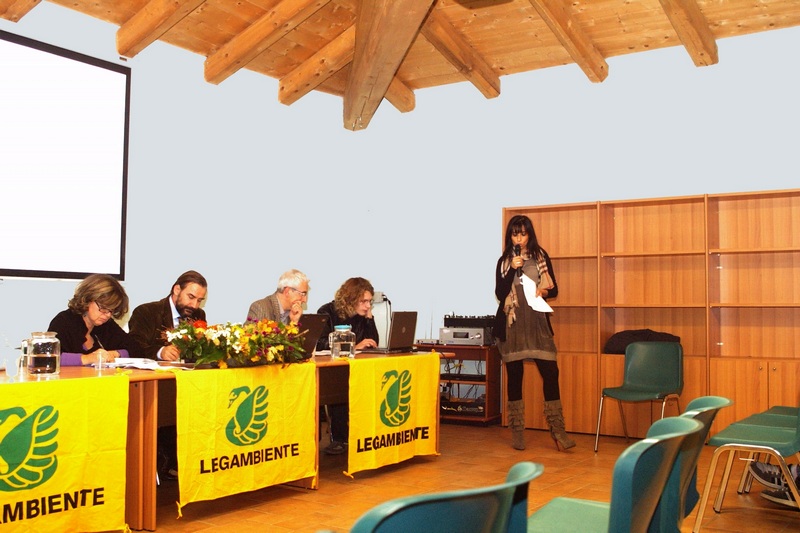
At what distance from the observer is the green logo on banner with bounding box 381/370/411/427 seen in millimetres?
4820

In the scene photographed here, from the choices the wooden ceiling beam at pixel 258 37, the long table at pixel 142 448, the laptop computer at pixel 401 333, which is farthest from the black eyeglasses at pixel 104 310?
the wooden ceiling beam at pixel 258 37

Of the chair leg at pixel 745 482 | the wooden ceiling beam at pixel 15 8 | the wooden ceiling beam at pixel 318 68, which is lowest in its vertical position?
the chair leg at pixel 745 482

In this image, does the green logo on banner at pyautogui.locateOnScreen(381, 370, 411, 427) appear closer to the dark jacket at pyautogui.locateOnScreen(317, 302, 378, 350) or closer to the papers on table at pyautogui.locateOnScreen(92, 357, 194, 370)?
the dark jacket at pyautogui.locateOnScreen(317, 302, 378, 350)

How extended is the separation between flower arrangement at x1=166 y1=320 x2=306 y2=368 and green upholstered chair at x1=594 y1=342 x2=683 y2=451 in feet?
9.33

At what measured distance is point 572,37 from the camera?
587 centimetres

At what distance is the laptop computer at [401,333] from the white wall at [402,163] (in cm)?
180

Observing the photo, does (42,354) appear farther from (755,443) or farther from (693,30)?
(693,30)

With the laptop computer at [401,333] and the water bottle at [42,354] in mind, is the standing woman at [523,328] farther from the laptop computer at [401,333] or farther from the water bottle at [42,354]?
the water bottle at [42,354]

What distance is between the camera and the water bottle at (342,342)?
4.84 meters

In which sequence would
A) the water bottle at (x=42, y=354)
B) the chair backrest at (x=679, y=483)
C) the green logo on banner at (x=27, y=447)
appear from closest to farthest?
1. the chair backrest at (x=679, y=483)
2. the green logo on banner at (x=27, y=447)
3. the water bottle at (x=42, y=354)

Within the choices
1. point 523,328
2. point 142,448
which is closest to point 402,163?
point 523,328

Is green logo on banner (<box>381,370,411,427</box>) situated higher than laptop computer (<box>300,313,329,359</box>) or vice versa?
laptop computer (<box>300,313,329,359</box>)

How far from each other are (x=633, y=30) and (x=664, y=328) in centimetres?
249

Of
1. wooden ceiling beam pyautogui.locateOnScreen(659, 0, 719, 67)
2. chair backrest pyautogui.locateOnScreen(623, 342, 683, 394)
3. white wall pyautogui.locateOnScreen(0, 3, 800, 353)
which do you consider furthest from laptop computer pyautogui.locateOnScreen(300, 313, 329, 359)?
wooden ceiling beam pyautogui.locateOnScreen(659, 0, 719, 67)
